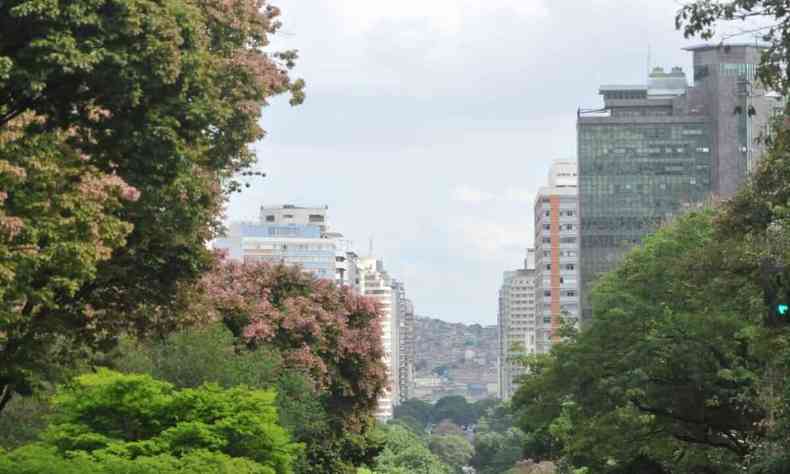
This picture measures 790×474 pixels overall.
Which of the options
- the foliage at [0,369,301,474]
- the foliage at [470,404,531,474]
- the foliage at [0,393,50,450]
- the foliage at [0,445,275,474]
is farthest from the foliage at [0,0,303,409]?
the foliage at [470,404,531,474]

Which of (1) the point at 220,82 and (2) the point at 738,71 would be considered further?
(2) the point at 738,71

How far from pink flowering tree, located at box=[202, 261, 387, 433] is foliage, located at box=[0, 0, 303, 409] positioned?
83.6 ft

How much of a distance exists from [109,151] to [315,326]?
36.7 meters

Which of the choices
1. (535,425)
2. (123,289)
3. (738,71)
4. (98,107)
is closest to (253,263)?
(535,425)

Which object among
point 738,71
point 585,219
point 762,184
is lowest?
point 762,184

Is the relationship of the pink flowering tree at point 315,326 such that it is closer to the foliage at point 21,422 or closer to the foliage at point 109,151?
the foliage at point 21,422

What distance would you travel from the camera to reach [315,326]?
60344mm

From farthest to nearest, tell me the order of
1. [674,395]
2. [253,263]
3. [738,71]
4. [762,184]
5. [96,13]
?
1. [738,71]
2. [253,263]
3. [674,395]
4. [762,184]
5. [96,13]

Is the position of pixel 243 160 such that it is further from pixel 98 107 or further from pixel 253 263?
pixel 253 263

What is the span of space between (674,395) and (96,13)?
2387 cm

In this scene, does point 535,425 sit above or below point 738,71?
below

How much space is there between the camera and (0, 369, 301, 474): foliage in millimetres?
33531

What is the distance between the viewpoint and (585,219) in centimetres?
17225

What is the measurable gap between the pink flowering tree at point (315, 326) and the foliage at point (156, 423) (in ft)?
53.1
